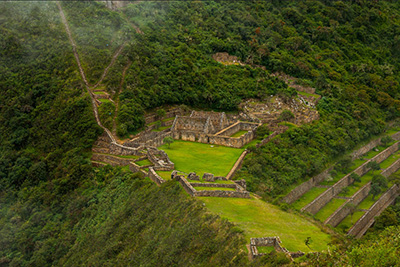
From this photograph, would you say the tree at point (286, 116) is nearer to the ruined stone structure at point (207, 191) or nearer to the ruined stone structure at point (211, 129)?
the ruined stone structure at point (211, 129)

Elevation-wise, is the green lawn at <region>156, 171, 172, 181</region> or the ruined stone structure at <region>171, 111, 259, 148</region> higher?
the green lawn at <region>156, 171, 172, 181</region>

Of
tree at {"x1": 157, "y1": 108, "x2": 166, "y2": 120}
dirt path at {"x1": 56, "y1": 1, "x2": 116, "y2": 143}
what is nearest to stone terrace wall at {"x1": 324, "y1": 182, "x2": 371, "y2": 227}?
tree at {"x1": 157, "y1": 108, "x2": 166, "y2": 120}

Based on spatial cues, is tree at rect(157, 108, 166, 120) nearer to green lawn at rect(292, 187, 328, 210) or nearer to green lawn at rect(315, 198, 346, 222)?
green lawn at rect(292, 187, 328, 210)

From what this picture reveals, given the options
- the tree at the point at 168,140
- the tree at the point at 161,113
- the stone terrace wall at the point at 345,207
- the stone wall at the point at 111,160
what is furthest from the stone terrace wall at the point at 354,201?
the tree at the point at 161,113

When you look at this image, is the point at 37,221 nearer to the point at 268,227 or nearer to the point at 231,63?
the point at 268,227

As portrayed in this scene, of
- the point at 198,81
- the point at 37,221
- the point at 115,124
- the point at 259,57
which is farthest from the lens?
the point at 259,57

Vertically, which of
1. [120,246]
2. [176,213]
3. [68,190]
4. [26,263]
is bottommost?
[26,263]

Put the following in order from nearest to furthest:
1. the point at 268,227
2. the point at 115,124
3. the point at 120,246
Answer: the point at 268,227, the point at 120,246, the point at 115,124

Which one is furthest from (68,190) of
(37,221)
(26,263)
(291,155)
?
(291,155)
